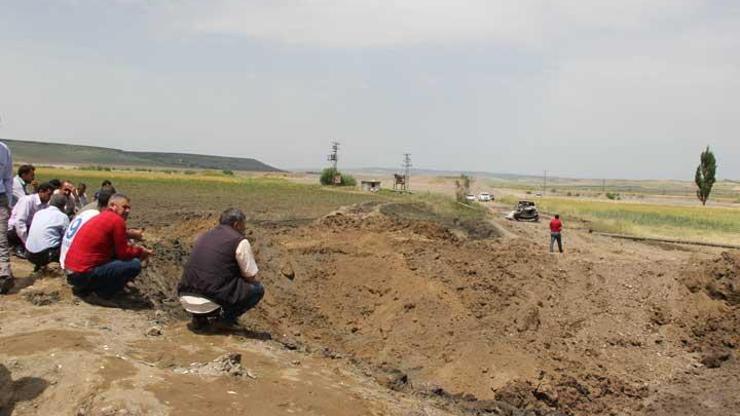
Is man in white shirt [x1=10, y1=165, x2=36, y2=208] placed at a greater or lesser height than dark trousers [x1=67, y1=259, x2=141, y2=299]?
greater

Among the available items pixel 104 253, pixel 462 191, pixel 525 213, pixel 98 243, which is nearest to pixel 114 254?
pixel 104 253

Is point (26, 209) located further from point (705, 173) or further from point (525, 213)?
point (705, 173)

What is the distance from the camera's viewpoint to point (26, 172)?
9719 millimetres

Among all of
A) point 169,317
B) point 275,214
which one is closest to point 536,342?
point 169,317

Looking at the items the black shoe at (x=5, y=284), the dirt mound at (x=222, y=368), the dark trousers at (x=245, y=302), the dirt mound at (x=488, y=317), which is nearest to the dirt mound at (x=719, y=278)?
the dirt mound at (x=488, y=317)

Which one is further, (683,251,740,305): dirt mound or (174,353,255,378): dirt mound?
(683,251,740,305): dirt mound

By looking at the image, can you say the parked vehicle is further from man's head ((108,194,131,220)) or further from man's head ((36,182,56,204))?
man's head ((108,194,131,220))

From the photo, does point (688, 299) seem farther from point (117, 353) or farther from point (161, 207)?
point (161, 207)

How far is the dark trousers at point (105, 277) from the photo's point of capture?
7.26 metres

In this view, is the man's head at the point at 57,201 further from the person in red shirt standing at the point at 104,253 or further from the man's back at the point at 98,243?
the man's back at the point at 98,243

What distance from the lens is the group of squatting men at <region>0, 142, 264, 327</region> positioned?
666 centimetres

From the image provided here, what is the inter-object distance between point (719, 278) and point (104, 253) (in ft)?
42.5

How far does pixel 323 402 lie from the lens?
5262mm

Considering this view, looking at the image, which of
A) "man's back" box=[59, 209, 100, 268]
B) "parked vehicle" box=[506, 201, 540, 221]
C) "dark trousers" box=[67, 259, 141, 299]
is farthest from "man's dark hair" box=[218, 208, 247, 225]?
"parked vehicle" box=[506, 201, 540, 221]
